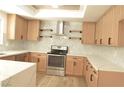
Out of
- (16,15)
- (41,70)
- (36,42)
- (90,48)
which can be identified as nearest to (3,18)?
(16,15)

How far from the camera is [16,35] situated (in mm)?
5270

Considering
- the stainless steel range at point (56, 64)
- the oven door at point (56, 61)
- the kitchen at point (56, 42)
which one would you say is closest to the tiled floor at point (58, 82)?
the kitchen at point (56, 42)

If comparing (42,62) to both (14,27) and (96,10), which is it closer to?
(14,27)

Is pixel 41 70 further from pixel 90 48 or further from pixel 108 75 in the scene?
pixel 108 75

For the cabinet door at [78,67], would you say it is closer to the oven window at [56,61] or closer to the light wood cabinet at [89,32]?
the oven window at [56,61]

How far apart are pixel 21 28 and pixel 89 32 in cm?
254

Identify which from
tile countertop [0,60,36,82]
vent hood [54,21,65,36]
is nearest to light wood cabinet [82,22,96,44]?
vent hood [54,21,65,36]

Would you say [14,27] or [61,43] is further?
[61,43]

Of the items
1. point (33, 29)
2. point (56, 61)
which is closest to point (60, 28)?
point (33, 29)

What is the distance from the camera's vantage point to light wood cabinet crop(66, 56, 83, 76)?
5637mm

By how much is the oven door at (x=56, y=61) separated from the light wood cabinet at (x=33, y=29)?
42.2 inches

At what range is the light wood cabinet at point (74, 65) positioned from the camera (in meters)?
5.64

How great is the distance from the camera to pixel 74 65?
5.67 metres

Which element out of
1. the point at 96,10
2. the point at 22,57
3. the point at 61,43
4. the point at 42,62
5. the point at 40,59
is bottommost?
the point at 42,62
